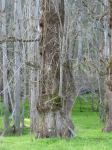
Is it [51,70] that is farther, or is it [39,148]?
[51,70]

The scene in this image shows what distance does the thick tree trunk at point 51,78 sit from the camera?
37.2 ft

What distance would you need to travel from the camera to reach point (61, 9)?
38.1 feet

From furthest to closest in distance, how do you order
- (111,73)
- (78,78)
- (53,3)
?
(78,78)
(111,73)
(53,3)

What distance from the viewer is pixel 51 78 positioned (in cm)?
1134

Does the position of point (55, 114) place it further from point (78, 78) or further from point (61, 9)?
point (78, 78)

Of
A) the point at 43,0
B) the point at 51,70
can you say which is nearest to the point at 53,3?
the point at 43,0

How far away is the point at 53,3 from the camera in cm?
1128

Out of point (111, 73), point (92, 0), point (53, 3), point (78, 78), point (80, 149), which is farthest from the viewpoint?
point (78, 78)

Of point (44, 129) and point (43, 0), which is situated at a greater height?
point (43, 0)

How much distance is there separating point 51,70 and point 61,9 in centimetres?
152

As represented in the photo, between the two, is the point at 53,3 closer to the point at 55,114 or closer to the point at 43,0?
the point at 43,0

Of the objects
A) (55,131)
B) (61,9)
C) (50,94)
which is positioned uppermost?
(61,9)

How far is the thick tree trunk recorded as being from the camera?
37.2 feet

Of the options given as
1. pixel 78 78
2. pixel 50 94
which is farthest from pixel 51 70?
pixel 78 78
